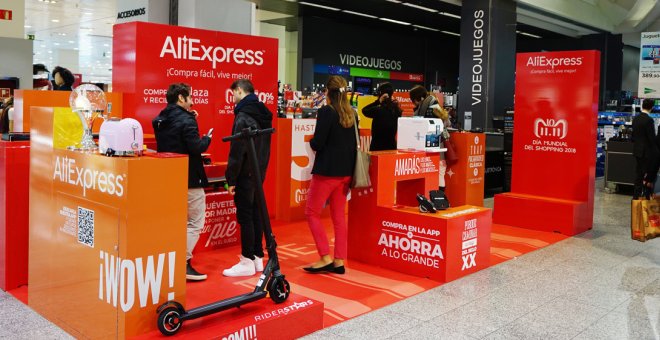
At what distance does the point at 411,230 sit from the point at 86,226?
256cm

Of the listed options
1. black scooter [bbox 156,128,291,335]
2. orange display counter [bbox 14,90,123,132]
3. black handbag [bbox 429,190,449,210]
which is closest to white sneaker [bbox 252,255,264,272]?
black scooter [bbox 156,128,291,335]

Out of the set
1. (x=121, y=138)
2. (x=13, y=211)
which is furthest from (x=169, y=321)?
(x=13, y=211)

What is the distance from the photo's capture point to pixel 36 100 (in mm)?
4844

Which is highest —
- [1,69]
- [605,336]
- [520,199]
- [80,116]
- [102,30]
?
[102,30]

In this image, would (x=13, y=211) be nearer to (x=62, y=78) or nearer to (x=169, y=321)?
(x=169, y=321)

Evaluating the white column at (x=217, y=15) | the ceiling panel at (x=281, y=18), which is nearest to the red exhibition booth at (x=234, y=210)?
the white column at (x=217, y=15)

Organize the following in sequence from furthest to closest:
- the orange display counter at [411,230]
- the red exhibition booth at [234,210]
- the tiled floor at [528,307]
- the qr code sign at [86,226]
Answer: the orange display counter at [411,230] < the tiled floor at [528,307] < the qr code sign at [86,226] < the red exhibition booth at [234,210]

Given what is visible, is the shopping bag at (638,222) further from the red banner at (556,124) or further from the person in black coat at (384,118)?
the person in black coat at (384,118)

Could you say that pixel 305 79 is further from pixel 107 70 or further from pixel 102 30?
pixel 107 70

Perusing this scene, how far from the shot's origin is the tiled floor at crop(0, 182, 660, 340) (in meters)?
3.63

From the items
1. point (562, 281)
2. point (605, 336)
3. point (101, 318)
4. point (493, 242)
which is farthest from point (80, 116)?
point (493, 242)

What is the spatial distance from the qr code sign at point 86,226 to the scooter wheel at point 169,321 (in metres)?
0.56

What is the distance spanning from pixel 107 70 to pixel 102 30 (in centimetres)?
1521

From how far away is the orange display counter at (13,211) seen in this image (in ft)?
13.6
